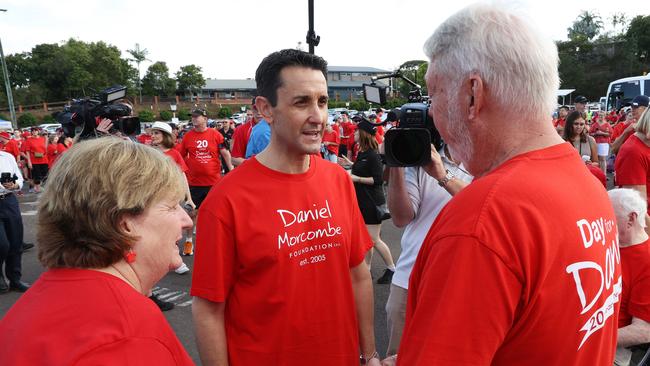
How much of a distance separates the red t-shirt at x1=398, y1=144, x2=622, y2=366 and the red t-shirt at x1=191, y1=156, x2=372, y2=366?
870 mm

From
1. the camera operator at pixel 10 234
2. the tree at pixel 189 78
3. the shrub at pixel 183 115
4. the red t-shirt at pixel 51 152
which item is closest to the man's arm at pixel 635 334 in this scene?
the camera operator at pixel 10 234

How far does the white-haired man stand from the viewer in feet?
2.97

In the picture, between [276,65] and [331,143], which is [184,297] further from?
[331,143]

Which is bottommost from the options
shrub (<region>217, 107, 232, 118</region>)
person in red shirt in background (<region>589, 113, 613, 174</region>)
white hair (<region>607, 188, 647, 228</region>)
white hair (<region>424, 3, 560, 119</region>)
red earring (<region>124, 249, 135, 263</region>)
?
shrub (<region>217, 107, 232, 118</region>)

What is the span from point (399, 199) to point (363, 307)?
667mm

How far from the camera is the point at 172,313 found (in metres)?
4.59

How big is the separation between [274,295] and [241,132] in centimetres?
568

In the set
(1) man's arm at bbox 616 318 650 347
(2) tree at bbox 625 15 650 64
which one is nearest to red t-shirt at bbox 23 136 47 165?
(1) man's arm at bbox 616 318 650 347

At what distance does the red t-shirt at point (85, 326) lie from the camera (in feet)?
3.13

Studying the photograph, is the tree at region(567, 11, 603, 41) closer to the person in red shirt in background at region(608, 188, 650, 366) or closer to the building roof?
the building roof

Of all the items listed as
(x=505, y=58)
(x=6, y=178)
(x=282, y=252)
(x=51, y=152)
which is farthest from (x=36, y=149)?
(x=505, y=58)

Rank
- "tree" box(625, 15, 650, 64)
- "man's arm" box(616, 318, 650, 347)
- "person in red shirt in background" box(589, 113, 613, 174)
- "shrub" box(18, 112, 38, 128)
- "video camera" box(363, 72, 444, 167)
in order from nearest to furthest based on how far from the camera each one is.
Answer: "video camera" box(363, 72, 444, 167), "man's arm" box(616, 318, 650, 347), "person in red shirt in background" box(589, 113, 613, 174), "shrub" box(18, 112, 38, 128), "tree" box(625, 15, 650, 64)

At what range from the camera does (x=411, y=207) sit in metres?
2.56

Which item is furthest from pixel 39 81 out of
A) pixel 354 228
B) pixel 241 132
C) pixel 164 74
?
pixel 354 228
